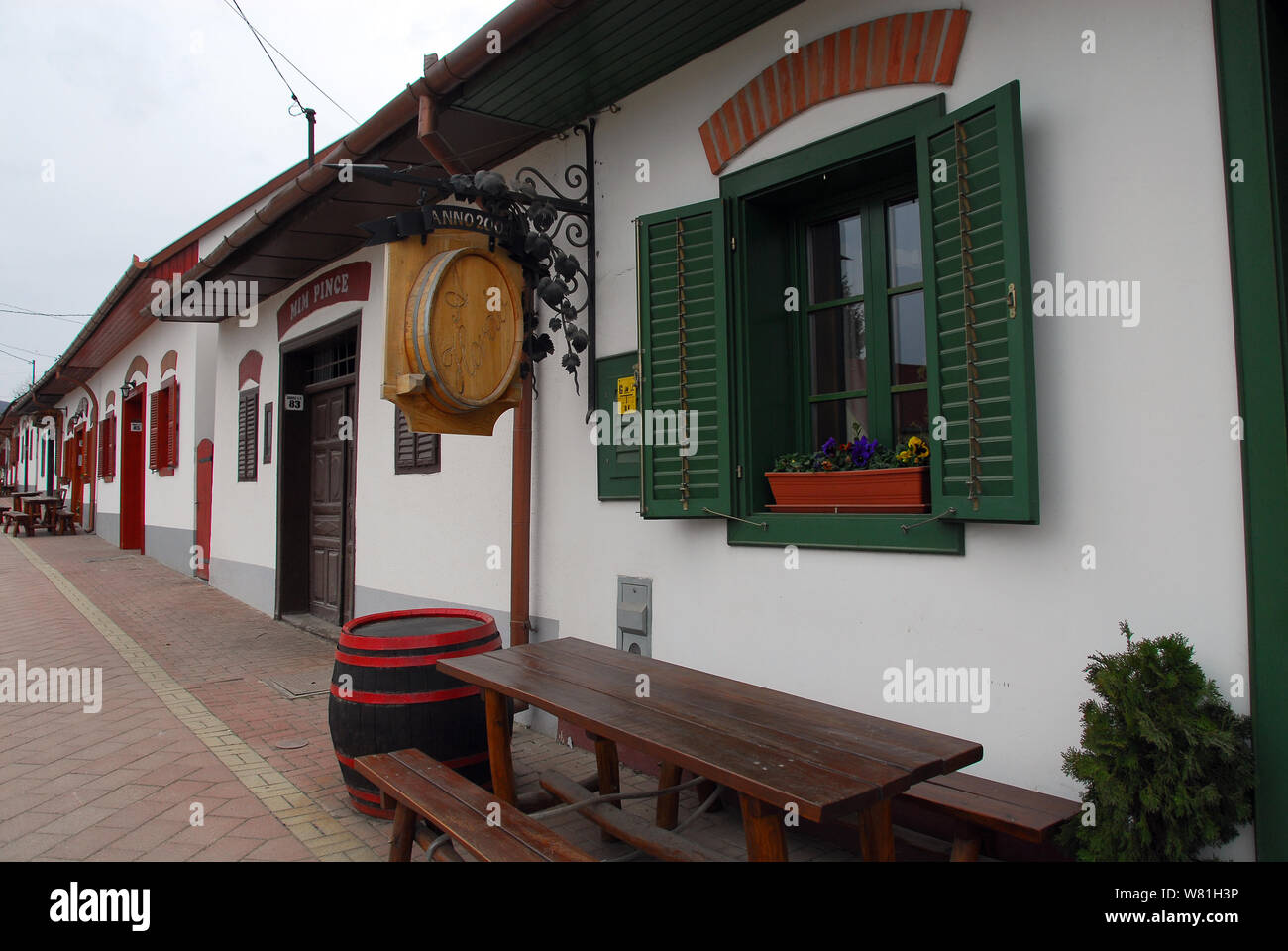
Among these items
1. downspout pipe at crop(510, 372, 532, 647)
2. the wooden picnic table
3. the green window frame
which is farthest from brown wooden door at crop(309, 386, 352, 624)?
the wooden picnic table

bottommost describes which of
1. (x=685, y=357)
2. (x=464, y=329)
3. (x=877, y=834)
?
(x=877, y=834)

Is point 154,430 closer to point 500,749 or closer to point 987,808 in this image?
point 500,749

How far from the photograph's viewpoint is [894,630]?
319 centimetres

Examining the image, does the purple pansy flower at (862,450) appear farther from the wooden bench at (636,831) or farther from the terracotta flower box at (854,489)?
the wooden bench at (636,831)

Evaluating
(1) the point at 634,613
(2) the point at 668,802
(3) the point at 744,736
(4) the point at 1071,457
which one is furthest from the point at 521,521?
(4) the point at 1071,457

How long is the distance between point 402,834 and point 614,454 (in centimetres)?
211

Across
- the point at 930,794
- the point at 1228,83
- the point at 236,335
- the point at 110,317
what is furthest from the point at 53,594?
the point at 1228,83

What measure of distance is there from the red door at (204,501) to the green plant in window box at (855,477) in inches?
417

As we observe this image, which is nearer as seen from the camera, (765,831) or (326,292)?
(765,831)

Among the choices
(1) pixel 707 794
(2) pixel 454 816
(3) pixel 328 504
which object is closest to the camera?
(2) pixel 454 816

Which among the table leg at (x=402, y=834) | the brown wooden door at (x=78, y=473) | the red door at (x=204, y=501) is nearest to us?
the table leg at (x=402, y=834)

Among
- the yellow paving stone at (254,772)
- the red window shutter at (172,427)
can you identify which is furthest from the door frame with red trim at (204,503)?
the yellow paving stone at (254,772)

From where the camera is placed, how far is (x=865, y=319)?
3.54 meters

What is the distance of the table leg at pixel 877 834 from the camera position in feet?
8.02
